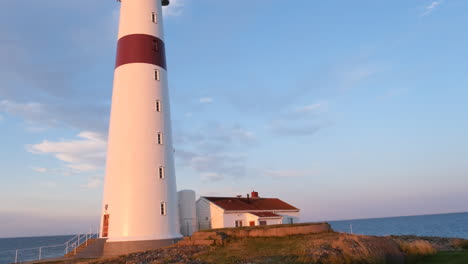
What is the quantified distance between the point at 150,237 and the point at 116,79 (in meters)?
10.5

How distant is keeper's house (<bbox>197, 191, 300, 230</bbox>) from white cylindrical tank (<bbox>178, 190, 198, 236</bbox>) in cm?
175

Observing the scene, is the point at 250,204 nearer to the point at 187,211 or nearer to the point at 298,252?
the point at 187,211

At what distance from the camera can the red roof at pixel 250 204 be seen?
32281mm

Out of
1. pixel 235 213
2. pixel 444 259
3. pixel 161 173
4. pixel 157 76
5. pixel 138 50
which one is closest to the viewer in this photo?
pixel 444 259

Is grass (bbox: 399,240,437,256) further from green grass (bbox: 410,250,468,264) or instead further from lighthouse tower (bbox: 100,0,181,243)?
lighthouse tower (bbox: 100,0,181,243)

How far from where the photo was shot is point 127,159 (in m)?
23.0

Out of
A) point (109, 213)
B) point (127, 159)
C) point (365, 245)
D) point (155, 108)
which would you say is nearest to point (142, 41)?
point (155, 108)

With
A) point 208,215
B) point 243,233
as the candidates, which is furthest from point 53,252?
point 243,233

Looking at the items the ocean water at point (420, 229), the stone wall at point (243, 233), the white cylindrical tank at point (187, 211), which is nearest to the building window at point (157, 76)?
the white cylindrical tank at point (187, 211)

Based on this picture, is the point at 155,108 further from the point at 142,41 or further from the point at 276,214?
the point at 276,214

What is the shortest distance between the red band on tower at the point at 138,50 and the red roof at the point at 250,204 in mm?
13488

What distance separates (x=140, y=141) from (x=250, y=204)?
14.9m

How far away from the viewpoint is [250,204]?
114ft

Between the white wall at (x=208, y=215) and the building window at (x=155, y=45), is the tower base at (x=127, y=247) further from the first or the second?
the building window at (x=155, y=45)
